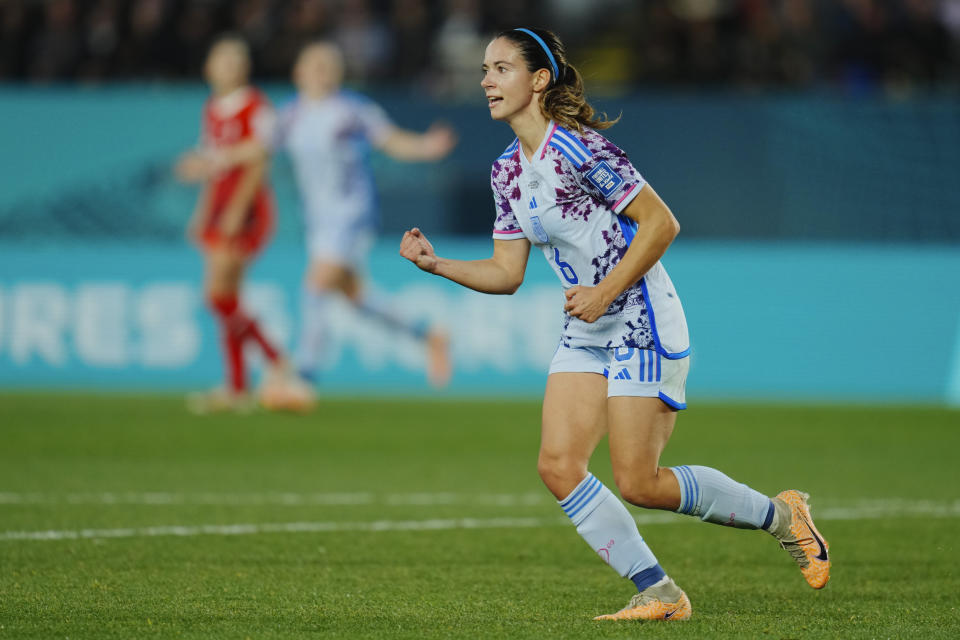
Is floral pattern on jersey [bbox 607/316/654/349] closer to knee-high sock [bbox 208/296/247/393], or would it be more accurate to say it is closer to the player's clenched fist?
the player's clenched fist

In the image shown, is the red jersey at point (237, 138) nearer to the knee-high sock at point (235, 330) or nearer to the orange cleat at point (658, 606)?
the knee-high sock at point (235, 330)

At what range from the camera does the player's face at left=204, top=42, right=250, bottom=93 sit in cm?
1351

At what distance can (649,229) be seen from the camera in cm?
499

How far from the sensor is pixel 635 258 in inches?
195

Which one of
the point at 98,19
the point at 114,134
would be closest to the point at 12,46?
the point at 98,19

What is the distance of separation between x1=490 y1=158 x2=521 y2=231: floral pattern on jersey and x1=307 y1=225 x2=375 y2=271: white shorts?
27.4 feet

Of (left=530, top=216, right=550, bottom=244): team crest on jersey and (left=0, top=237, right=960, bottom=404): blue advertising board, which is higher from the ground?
(left=530, top=216, right=550, bottom=244): team crest on jersey

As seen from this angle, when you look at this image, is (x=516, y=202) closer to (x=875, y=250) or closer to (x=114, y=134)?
(x=875, y=250)

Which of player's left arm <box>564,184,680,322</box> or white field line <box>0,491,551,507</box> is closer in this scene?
player's left arm <box>564,184,680,322</box>

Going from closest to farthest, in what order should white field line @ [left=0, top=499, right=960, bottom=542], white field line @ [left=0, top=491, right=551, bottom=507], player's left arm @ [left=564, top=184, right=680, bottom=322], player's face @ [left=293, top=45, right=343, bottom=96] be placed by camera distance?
player's left arm @ [left=564, top=184, right=680, bottom=322] < white field line @ [left=0, top=499, right=960, bottom=542] < white field line @ [left=0, top=491, right=551, bottom=507] < player's face @ [left=293, top=45, right=343, bottom=96]

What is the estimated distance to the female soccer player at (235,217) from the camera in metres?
13.6

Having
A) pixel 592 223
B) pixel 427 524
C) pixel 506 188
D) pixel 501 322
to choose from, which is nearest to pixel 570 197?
pixel 592 223

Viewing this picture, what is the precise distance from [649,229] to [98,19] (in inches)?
584

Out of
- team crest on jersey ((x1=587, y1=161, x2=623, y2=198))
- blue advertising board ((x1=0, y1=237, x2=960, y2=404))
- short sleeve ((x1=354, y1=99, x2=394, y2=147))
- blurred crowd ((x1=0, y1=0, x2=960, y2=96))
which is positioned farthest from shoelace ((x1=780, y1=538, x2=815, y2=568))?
blurred crowd ((x1=0, y1=0, x2=960, y2=96))
